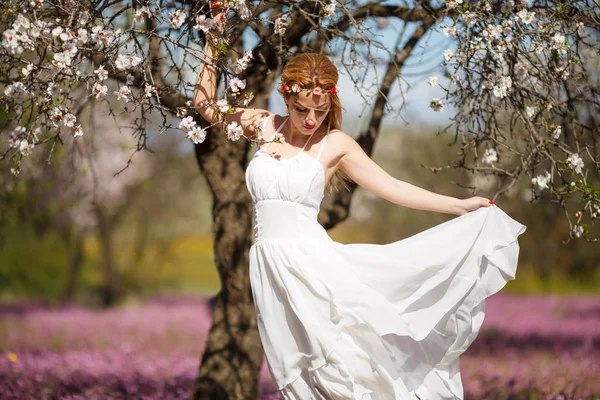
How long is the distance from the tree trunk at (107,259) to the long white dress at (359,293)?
14.4 m

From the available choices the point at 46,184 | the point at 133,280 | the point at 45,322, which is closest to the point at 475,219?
the point at 46,184

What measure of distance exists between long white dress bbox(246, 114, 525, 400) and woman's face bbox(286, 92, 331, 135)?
7.0 inches

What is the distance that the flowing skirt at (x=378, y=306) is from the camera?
11.8 ft

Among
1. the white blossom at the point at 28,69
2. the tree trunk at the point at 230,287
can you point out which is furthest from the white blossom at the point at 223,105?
the tree trunk at the point at 230,287

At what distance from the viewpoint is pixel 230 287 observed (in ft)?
17.6

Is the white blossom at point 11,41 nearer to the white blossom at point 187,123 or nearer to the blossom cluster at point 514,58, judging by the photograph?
the white blossom at point 187,123

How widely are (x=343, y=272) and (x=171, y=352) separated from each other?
26.0 ft

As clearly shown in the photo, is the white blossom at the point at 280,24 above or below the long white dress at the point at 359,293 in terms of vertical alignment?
above

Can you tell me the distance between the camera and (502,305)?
1883cm

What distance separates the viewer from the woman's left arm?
3.87 metres

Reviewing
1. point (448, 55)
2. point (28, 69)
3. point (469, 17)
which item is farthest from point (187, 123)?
point (469, 17)

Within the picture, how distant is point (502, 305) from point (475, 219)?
15678 millimetres

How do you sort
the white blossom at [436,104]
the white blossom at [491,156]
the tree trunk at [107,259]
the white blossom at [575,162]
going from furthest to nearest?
the tree trunk at [107,259] → the white blossom at [491,156] → the white blossom at [436,104] → the white blossom at [575,162]

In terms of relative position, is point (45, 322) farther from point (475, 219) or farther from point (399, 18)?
point (475, 219)
